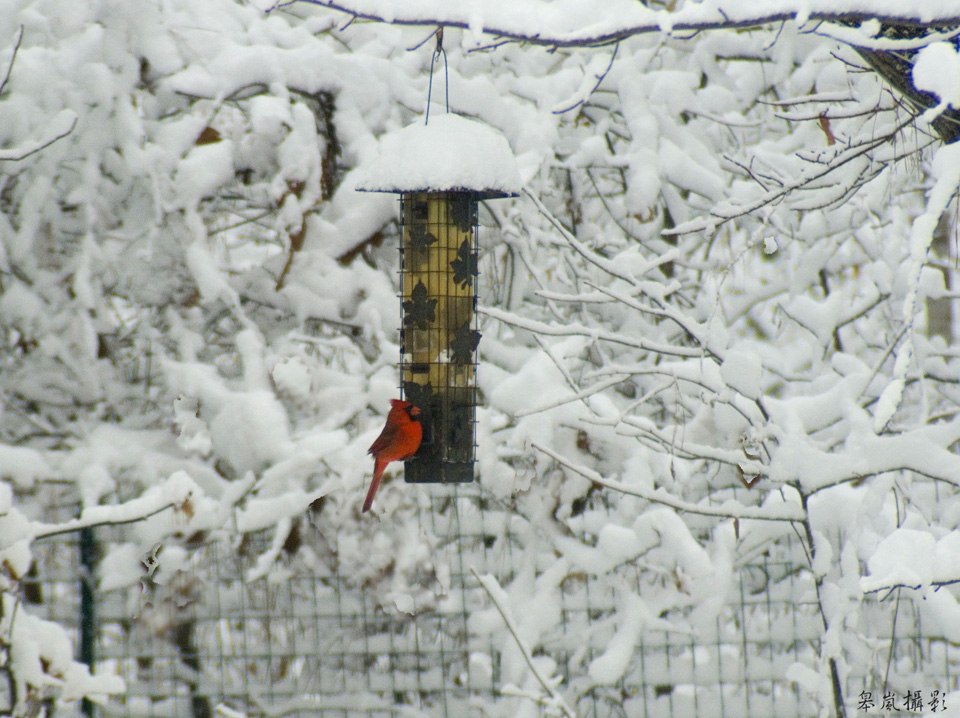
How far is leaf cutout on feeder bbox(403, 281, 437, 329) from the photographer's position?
3756mm

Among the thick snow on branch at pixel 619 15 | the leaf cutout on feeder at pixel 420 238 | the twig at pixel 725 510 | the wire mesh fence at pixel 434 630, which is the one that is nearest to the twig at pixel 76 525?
the twig at pixel 725 510

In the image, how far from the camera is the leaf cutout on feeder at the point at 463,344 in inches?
149

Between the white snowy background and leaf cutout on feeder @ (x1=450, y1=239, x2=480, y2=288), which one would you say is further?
the white snowy background

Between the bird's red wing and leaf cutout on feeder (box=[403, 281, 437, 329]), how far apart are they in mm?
519

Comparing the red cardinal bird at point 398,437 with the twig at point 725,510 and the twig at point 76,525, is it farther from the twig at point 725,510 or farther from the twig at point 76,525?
the twig at point 76,525

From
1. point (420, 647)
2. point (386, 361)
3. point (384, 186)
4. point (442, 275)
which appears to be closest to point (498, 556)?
point (420, 647)

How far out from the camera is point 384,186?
3.21 meters

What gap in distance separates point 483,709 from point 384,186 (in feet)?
8.35

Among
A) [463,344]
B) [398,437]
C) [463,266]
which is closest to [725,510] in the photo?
[398,437]

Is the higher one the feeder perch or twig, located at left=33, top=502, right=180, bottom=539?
the feeder perch

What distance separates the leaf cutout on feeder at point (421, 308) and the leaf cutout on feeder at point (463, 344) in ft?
0.40

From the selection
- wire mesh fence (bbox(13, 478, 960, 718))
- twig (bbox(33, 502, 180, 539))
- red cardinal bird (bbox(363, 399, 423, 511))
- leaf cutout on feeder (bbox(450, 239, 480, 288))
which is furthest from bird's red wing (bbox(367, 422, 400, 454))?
wire mesh fence (bbox(13, 478, 960, 718))

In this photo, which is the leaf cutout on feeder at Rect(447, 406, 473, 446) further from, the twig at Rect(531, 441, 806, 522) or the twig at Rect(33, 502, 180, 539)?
the twig at Rect(33, 502, 180, 539)

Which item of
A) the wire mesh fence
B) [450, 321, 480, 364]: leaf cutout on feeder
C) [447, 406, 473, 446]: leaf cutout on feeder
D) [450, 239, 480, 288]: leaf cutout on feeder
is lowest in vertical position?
the wire mesh fence
